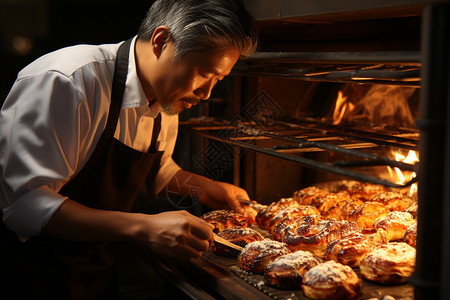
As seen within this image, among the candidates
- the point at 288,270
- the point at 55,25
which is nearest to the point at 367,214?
the point at 288,270

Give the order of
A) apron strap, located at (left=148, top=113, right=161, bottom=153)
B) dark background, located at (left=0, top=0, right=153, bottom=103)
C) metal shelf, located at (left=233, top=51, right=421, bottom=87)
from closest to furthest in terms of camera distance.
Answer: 1. metal shelf, located at (left=233, top=51, right=421, bottom=87)
2. apron strap, located at (left=148, top=113, right=161, bottom=153)
3. dark background, located at (left=0, top=0, right=153, bottom=103)

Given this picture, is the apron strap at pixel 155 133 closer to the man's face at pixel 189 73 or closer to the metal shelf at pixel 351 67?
the man's face at pixel 189 73

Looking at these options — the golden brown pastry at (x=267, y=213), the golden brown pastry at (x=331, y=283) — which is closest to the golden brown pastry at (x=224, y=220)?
the golden brown pastry at (x=267, y=213)

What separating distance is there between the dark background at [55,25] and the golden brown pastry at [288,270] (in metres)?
2.91

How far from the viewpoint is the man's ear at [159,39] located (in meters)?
1.94

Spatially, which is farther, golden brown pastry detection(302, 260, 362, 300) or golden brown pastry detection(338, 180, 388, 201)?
golden brown pastry detection(338, 180, 388, 201)

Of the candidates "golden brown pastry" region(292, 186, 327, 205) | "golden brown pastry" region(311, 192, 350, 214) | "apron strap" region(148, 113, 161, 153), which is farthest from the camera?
"golden brown pastry" region(292, 186, 327, 205)

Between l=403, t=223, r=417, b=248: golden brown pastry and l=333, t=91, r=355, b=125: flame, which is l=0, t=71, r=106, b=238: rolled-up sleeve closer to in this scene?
l=403, t=223, r=417, b=248: golden brown pastry

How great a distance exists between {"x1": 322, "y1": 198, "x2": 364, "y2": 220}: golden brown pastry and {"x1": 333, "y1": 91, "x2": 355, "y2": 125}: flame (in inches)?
24.8

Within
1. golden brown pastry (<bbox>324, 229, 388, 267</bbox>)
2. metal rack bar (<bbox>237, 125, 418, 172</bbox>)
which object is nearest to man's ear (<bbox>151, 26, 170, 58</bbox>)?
metal rack bar (<bbox>237, 125, 418, 172</bbox>)

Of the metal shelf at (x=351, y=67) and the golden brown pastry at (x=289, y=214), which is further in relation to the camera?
the golden brown pastry at (x=289, y=214)

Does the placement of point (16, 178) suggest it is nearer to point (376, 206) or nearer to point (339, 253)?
point (339, 253)

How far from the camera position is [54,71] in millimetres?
1895

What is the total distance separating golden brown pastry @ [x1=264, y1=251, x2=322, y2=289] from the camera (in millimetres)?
1695
